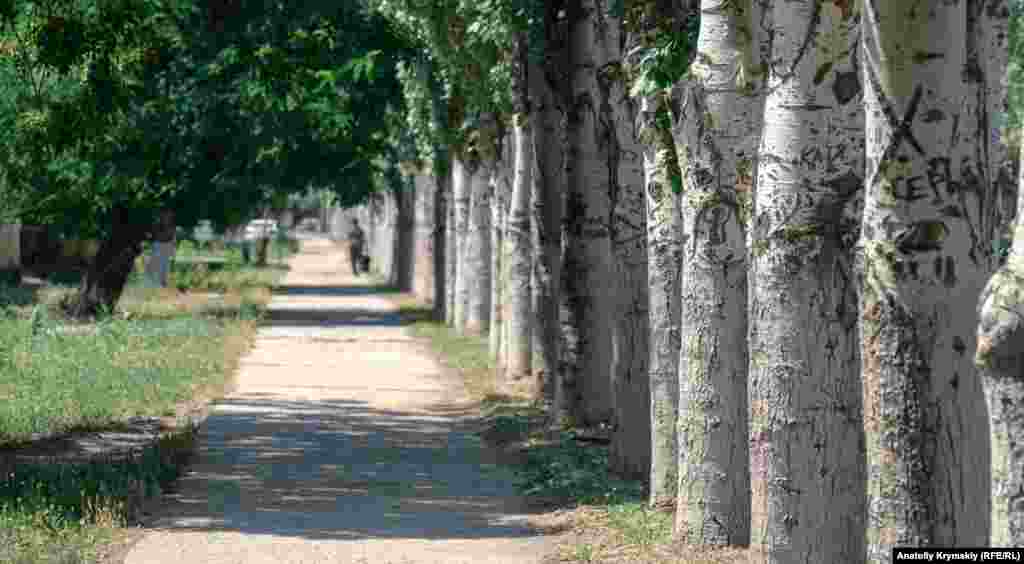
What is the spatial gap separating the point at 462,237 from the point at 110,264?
237 inches

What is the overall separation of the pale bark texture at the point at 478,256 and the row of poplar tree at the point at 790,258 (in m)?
10.8

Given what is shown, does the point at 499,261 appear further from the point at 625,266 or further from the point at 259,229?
the point at 259,229

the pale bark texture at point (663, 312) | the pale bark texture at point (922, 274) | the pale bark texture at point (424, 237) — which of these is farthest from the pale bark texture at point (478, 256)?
the pale bark texture at point (922, 274)

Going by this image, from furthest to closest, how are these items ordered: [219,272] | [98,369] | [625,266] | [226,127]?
[219,272], [226,127], [98,369], [625,266]

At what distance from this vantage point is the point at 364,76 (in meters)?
33.2

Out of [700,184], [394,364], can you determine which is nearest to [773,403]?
[700,184]

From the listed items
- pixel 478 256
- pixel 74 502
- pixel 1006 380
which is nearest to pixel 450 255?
pixel 478 256

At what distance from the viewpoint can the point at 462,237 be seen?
32688 mm

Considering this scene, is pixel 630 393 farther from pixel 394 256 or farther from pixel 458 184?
pixel 394 256

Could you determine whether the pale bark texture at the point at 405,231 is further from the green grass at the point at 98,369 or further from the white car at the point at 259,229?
the white car at the point at 259,229

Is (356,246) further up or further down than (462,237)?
further down

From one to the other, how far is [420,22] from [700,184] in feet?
45.4

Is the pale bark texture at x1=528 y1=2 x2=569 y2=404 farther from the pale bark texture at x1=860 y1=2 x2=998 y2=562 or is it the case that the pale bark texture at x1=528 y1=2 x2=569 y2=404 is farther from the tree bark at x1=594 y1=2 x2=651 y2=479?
the pale bark texture at x1=860 y1=2 x2=998 y2=562

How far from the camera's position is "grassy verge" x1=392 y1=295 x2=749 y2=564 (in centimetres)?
1141
